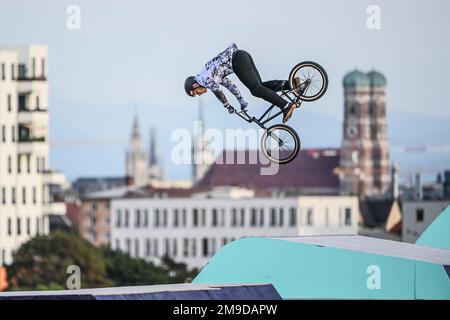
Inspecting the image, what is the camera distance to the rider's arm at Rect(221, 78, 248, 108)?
31.8 m

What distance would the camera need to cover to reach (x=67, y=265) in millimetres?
141875

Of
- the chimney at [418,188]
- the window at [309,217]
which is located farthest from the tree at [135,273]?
the chimney at [418,188]

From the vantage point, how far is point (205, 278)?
3944cm

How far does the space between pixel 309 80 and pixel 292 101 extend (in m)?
0.38

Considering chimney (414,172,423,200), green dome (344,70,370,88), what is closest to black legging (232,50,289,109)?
chimney (414,172,423,200)

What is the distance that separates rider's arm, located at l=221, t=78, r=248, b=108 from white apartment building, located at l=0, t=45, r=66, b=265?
101 metres

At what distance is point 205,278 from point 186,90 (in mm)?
8125

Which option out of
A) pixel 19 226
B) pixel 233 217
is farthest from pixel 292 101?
pixel 233 217

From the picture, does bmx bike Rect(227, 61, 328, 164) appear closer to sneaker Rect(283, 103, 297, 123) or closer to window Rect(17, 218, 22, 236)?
sneaker Rect(283, 103, 297, 123)

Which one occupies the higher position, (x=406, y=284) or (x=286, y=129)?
(x=286, y=129)

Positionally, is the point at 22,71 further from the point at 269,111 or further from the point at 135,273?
the point at 269,111

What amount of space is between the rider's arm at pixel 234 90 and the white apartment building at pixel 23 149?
331ft
